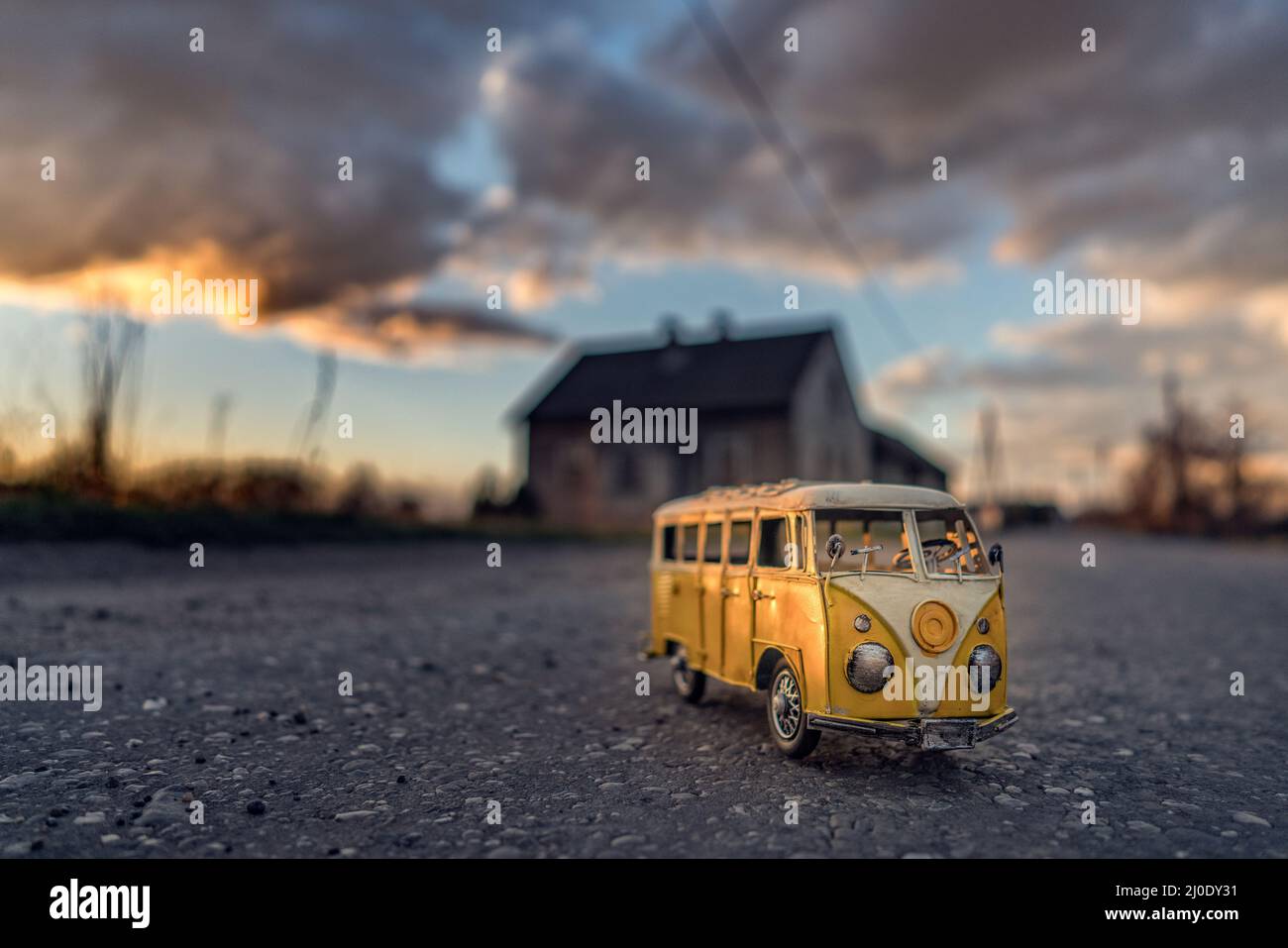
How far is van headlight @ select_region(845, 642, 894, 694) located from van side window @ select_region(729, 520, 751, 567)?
175cm

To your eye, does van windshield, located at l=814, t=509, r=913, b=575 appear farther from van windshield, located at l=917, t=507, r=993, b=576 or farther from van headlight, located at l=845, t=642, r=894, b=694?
van headlight, located at l=845, t=642, r=894, b=694

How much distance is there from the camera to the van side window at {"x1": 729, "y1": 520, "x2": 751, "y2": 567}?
331 inches

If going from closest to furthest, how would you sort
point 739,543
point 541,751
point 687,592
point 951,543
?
point 951,543 < point 541,751 < point 739,543 < point 687,592

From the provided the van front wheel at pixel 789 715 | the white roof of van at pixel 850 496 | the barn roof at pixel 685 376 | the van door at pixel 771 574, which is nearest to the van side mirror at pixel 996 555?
the white roof of van at pixel 850 496

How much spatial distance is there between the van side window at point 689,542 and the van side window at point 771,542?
1419mm

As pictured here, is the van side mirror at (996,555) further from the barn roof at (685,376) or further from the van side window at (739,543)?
the barn roof at (685,376)

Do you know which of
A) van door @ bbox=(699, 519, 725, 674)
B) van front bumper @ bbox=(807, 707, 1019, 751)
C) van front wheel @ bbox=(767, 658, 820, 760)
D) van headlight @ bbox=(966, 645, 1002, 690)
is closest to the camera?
van front bumper @ bbox=(807, 707, 1019, 751)

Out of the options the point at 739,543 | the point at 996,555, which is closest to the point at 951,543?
the point at 996,555

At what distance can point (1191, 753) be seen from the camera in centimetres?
790

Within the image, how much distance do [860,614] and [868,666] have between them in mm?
372

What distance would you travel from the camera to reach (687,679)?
9.86 metres

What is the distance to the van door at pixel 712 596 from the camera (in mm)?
8820

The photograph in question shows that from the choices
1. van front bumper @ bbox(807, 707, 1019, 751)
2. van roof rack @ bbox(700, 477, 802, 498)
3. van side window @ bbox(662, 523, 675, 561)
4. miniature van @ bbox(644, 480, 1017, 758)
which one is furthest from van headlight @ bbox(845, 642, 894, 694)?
van side window @ bbox(662, 523, 675, 561)

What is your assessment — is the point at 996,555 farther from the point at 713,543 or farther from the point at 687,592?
the point at 687,592
